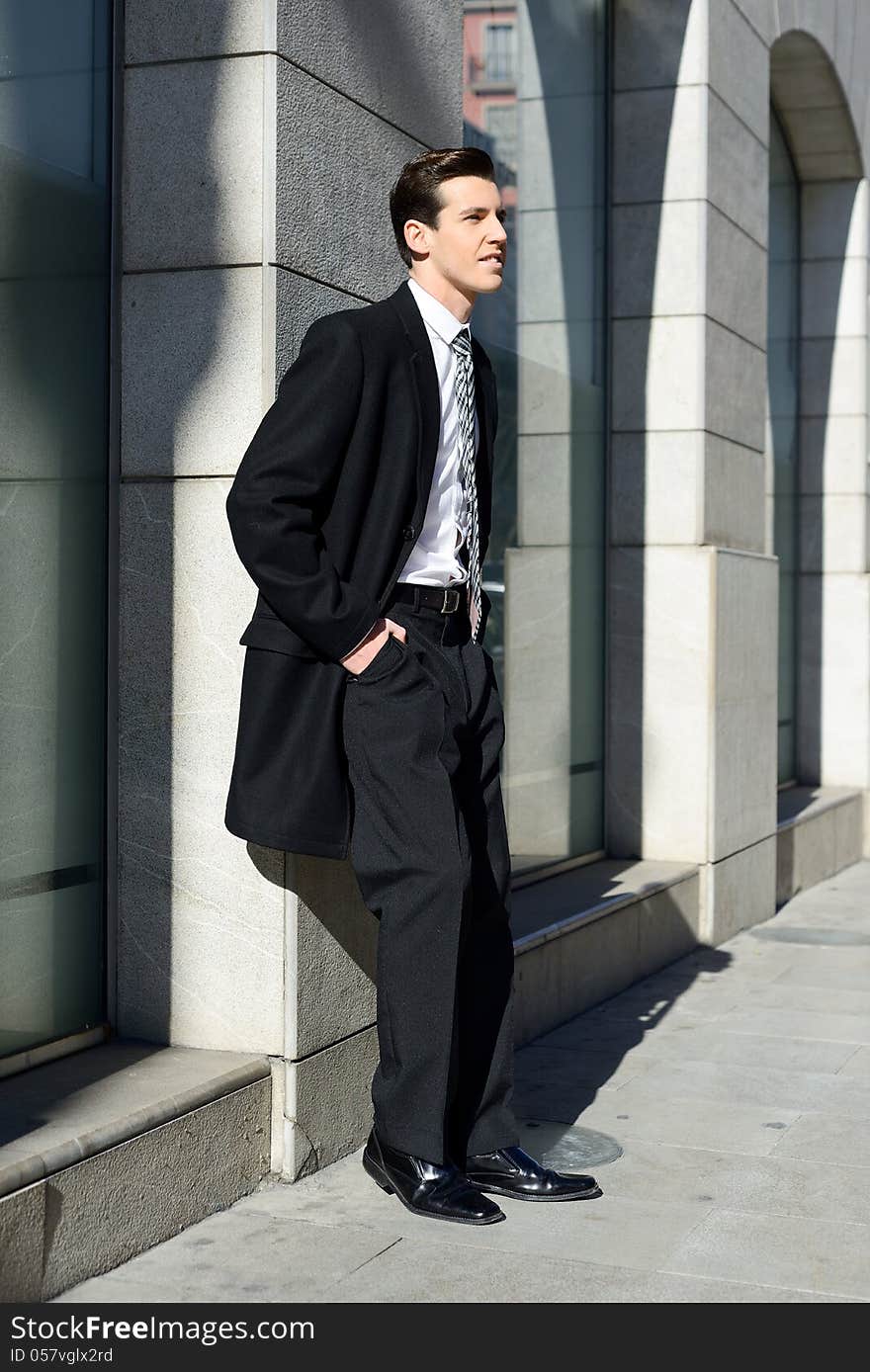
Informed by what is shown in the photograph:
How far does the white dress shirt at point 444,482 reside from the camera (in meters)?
4.20

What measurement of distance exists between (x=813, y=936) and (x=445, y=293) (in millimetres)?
4984

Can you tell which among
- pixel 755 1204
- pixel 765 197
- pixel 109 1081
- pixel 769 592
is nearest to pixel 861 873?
pixel 769 592

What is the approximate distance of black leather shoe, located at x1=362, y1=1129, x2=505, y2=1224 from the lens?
13.3ft

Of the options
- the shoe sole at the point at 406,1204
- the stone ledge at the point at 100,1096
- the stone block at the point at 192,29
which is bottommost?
the shoe sole at the point at 406,1204

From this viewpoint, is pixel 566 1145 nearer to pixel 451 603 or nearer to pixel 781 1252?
pixel 781 1252

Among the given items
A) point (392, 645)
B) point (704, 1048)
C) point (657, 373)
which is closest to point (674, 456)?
point (657, 373)

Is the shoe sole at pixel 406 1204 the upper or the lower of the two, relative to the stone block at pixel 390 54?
lower

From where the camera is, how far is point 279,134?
4.30m

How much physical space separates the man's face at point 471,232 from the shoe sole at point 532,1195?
209 centimetres

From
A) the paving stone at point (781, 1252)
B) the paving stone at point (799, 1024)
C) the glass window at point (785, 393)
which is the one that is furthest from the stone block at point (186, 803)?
the glass window at point (785, 393)

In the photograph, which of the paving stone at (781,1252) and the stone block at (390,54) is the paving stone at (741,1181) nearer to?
the paving stone at (781,1252)

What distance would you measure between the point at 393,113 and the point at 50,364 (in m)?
1.28

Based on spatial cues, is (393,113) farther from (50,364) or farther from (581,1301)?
(581,1301)

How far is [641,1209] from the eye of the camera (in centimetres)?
425
